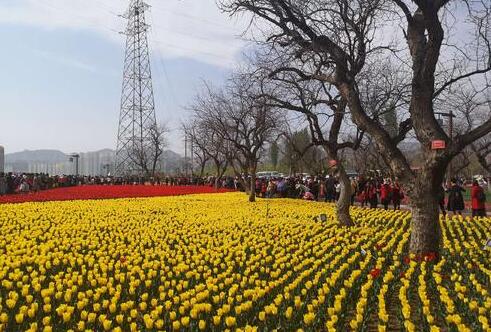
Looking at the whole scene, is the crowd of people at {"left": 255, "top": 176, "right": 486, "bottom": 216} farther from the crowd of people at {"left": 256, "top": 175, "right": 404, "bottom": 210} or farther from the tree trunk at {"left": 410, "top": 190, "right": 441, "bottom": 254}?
the tree trunk at {"left": 410, "top": 190, "right": 441, "bottom": 254}

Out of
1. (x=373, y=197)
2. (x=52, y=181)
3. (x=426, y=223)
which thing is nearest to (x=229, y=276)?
→ (x=426, y=223)

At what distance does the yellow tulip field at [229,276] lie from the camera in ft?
20.1

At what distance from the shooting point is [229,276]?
8672mm

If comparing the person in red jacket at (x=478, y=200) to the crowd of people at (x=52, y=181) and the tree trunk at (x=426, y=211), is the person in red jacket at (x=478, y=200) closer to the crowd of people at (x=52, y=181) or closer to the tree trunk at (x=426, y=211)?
the tree trunk at (x=426, y=211)

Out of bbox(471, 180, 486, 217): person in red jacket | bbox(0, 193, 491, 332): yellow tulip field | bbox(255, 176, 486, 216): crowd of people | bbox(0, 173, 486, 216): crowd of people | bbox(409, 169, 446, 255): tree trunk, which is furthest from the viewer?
bbox(0, 173, 486, 216): crowd of people

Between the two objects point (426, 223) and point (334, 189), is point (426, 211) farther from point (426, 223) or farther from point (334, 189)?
point (334, 189)

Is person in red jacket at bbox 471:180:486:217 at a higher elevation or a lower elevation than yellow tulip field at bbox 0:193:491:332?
higher

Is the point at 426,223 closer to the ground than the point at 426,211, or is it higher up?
closer to the ground

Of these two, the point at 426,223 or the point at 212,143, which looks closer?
the point at 426,223

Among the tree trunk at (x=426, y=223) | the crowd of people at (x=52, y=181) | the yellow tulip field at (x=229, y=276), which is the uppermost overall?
the crowd of people at (x=52, y=181)

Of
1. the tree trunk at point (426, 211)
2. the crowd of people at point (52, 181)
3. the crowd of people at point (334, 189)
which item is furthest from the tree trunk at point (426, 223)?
the crowd of people at point (52, 181)

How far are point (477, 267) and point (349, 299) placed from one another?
328cm

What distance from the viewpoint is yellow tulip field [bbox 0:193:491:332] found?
614cm

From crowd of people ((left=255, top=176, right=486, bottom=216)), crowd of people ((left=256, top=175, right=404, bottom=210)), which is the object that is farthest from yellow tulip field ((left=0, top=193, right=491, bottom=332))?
crowd of people ((left=256, top=175, right=404, bottom=210))
